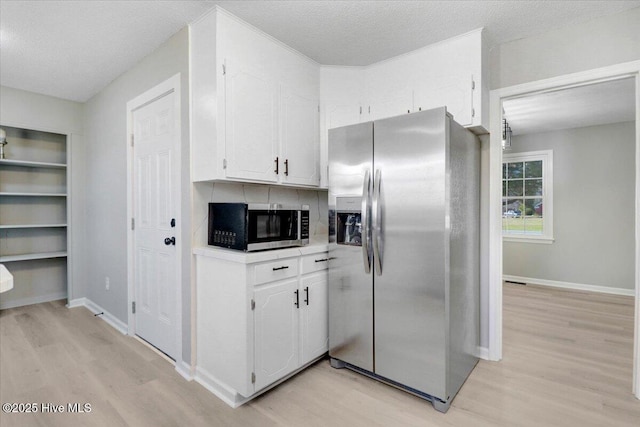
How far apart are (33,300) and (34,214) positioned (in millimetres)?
1045

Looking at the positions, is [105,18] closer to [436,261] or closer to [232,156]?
[232,156]

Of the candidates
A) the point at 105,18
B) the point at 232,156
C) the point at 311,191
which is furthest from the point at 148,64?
the point at 311,191

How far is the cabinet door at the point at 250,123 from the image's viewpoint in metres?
2.15

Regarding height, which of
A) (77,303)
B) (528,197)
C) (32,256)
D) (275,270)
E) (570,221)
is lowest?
(77,303)

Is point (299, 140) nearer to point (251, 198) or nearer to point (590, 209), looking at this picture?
point (251, 198)

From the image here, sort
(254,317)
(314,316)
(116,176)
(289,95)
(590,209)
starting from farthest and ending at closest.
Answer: (590,209) < (116,176) < (289,95) < (314,316) < (254,317)

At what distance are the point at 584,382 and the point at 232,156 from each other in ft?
9.45

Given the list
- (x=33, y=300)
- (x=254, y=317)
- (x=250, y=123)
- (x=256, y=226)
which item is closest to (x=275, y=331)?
(x=254, y=317)

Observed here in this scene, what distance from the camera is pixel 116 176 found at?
324 cm

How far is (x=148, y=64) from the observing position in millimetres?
2730

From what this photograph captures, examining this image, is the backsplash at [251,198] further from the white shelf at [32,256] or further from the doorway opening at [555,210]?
the white shelf at [32,256]

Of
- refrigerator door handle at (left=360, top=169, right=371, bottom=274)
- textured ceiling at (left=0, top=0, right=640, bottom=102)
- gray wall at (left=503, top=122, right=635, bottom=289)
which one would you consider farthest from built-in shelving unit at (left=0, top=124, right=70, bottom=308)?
gray wall at (left=503, top=122, right=635, bottom=289)

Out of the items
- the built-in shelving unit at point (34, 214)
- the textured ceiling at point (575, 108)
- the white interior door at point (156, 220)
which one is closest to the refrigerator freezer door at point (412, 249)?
the white interior door at point (156, 220)

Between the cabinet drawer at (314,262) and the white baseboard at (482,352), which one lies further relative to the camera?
the white baseboard at (482,352)
